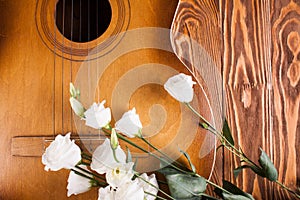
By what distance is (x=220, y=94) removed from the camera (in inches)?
→ 42.4

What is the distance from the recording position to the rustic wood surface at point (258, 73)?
3.42ft

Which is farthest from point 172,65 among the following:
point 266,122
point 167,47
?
point 266,122

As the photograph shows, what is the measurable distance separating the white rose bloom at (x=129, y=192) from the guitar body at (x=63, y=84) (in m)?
0.31

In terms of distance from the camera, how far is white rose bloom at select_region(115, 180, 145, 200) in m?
0.77

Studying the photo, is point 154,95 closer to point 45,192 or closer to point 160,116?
point 160,116

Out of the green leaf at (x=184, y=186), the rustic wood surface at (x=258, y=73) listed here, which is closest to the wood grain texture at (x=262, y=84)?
the rustic wood surface at (x=258, y=73)

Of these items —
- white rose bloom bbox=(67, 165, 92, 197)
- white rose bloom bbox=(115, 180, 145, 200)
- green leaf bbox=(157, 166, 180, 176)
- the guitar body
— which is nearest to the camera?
white rose bloom bbox=(115, 180, 145, 200)

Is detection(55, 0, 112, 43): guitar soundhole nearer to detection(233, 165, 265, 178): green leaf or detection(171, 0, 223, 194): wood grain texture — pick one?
detection(171, 0, 223, 194): wood grain texture

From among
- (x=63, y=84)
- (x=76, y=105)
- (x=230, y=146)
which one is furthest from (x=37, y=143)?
(x=230, y=146)

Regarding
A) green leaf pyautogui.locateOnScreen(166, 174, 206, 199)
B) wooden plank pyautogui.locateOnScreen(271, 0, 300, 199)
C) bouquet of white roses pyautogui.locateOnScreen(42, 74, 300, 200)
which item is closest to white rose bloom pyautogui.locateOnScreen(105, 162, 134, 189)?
bouquet of white roses pyautogui.locateOnScreen(42, 74, 300, 200)

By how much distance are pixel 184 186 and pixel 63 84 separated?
514 mm

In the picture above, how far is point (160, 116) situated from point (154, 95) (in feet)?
0.20

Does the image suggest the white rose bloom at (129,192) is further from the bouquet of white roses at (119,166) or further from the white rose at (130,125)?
the white rose at (130,125)

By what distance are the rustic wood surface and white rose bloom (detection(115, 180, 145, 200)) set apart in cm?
36
